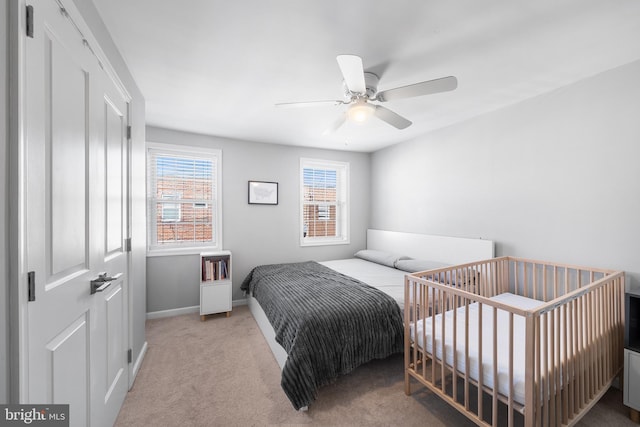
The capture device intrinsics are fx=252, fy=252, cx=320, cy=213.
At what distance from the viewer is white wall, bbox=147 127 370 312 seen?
331 centimetres

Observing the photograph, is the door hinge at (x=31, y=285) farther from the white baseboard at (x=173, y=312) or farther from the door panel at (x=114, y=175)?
the white baseboard at (x=173, y=312)

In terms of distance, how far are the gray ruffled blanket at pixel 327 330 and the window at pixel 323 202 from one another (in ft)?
5.74

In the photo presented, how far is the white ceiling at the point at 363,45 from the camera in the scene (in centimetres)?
138

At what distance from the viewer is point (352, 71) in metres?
1.50

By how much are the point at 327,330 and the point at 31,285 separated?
1611 millimetres

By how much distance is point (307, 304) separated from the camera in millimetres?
2133

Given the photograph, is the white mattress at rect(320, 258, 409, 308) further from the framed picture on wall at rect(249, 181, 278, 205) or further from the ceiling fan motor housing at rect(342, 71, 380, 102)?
the ceiling fan motor housing at rect(342, 71, 380, 102)

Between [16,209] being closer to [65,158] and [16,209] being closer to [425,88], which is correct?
[65,158]

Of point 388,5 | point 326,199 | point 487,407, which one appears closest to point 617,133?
point 388,5

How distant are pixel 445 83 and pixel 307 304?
6.22 feet

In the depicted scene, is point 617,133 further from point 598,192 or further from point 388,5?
point 388,5

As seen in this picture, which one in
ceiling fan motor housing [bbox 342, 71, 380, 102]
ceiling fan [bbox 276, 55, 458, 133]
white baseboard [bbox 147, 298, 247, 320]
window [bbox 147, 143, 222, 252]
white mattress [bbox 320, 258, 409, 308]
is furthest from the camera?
window [bbox 147, 143, 222, 252]

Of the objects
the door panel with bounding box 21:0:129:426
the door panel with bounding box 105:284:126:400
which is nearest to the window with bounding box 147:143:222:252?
the door panel with bounding box 105:284:126:400

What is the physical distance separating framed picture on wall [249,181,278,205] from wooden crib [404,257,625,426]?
254 cm
